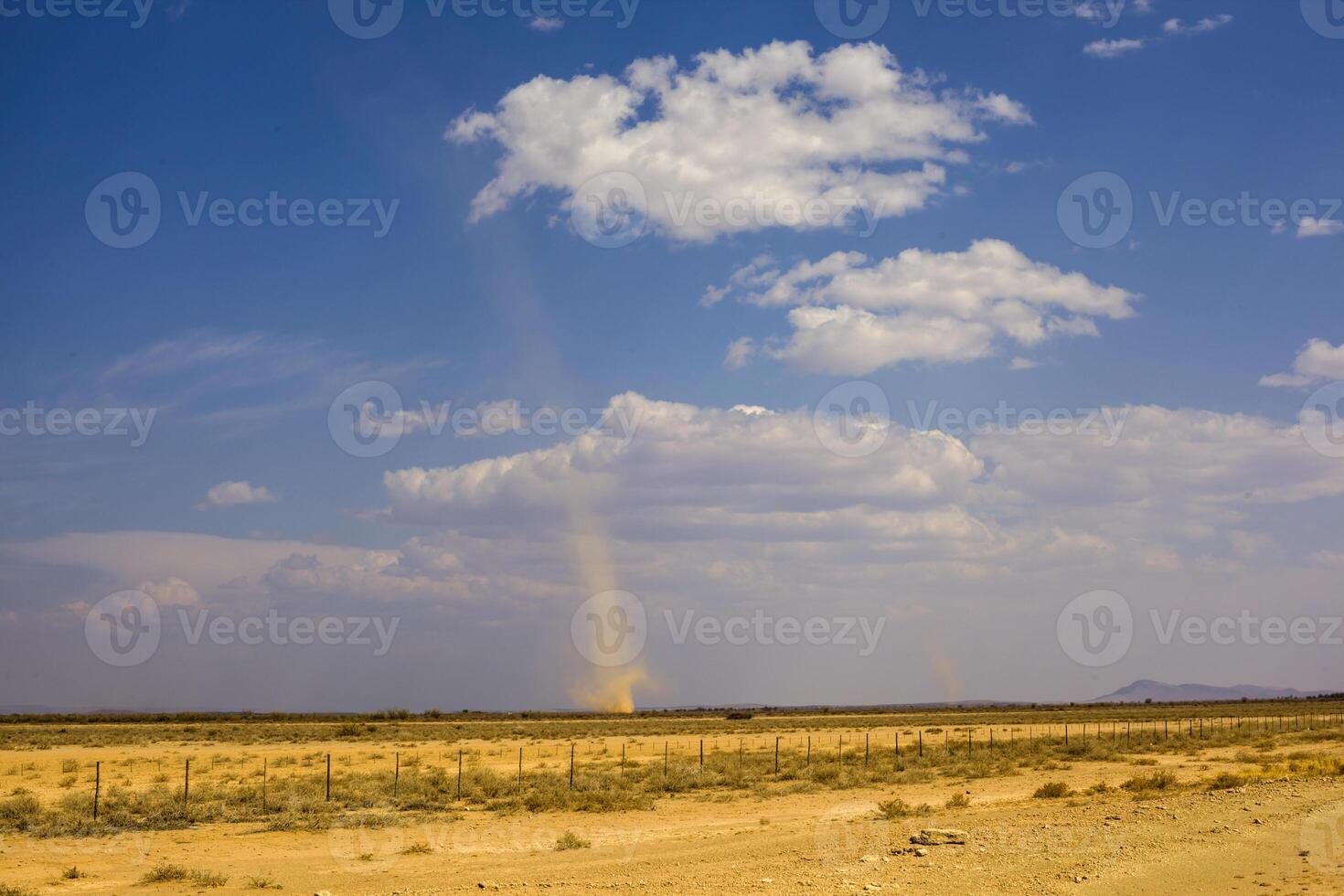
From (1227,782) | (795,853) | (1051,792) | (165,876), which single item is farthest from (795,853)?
(1227,782)

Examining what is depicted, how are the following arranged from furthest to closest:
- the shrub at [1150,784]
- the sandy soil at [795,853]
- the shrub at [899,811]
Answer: the shrub at [1150,784] < the shrub at [899,811] < the sandy soil at [795,853]

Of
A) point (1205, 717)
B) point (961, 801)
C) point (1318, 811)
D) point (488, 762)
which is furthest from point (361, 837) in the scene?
point (1205, 717)

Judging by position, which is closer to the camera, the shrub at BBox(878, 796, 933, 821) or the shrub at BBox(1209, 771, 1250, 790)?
the shrub at BBox(878, 796, 933, 821)

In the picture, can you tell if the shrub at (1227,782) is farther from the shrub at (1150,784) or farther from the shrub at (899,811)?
the shrub at (899,811)

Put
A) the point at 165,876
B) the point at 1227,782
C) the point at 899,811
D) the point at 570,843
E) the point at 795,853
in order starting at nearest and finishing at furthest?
the point at 795,853, the point at 165,876, the point at 570,843, the point at 899,811, the point at 1227,782

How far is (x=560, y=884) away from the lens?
729 inches

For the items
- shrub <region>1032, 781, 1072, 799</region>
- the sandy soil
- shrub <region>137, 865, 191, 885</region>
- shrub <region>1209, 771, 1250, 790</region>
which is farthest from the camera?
shrub <region>1032, 781, 1072, 799</region>

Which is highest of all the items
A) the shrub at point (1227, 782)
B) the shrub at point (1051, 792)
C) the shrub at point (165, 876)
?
the shrub at point (1227, 782)

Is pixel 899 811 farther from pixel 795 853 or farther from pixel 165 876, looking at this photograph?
pixel 165 876

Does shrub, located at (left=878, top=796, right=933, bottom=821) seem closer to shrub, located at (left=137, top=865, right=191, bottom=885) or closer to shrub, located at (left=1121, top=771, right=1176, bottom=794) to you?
shrub, located at (left=1121, top=771, right=1176, bottom=794)

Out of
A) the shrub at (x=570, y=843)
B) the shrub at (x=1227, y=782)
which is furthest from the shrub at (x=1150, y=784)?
the shrub at (x=570, y=843)

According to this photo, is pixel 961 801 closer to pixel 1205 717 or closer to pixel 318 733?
pixel 318 733

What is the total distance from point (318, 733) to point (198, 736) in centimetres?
914

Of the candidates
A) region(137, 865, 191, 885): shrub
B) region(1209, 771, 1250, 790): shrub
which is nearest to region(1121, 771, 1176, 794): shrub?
region(1209, 771, 1250, 790): shrub
